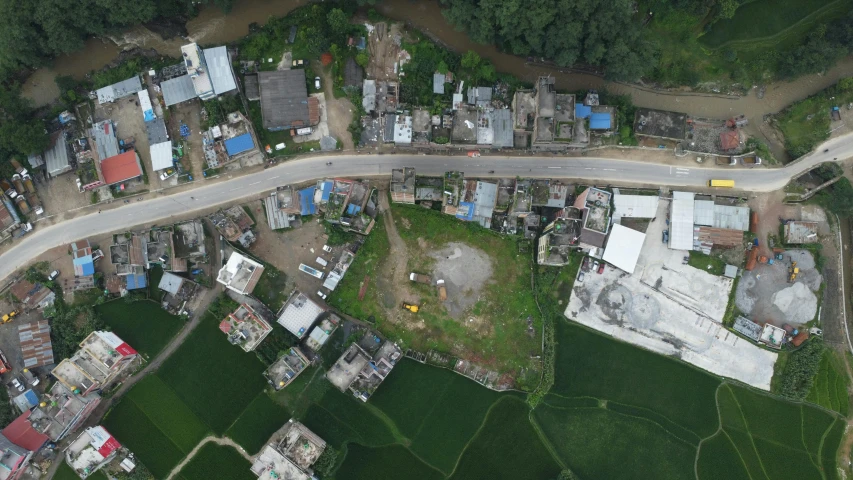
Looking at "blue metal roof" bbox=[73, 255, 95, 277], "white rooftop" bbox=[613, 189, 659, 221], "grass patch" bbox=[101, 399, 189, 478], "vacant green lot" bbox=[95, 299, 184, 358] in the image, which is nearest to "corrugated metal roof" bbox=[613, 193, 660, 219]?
"white rooftop" bbox=[613, 189, 659, 221]

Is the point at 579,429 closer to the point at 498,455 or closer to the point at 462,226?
the point at 498,455

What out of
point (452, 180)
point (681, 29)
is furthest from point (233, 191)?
point (681, 29)

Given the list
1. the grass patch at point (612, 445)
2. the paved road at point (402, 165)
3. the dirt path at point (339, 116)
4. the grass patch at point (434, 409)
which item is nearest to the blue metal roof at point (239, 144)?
the paved road at point (402, 165)

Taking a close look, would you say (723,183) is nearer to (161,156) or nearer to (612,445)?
(612,445)

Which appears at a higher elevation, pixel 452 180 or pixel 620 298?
pixel 452 180

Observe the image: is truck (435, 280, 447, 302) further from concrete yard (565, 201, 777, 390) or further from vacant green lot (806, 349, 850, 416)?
vacant green lot (806, 349, 850, 416)
